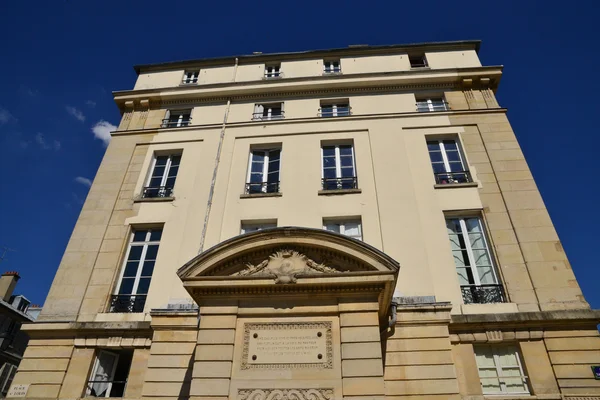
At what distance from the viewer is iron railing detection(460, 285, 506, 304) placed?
29.4 feet

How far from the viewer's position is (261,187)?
11562mm

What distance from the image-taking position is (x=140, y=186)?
1198cm

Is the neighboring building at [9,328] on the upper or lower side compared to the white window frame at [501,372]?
upper

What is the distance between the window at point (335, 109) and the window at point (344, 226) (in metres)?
4.33

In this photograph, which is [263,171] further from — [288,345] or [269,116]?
[288,345]

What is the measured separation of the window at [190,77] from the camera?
15.1 metres

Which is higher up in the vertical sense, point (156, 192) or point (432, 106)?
point (432, 106)

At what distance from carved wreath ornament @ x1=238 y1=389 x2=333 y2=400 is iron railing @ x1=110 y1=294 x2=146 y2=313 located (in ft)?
13.9

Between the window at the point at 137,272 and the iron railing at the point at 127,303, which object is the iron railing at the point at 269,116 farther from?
the iron railing at the point at 127,303

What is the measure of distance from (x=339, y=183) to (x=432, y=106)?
15.4 ft

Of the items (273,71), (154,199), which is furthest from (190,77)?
(154,199)

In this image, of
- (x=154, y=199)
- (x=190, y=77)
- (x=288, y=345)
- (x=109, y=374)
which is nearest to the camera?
(x=288, y=345)

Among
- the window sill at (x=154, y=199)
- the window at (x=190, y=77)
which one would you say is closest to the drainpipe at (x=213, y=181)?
the window sill at (x=154, y=199)

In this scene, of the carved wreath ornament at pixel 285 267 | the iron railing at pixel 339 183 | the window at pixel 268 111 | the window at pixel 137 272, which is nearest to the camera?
the carved wreath ornament at pixel 285 267
